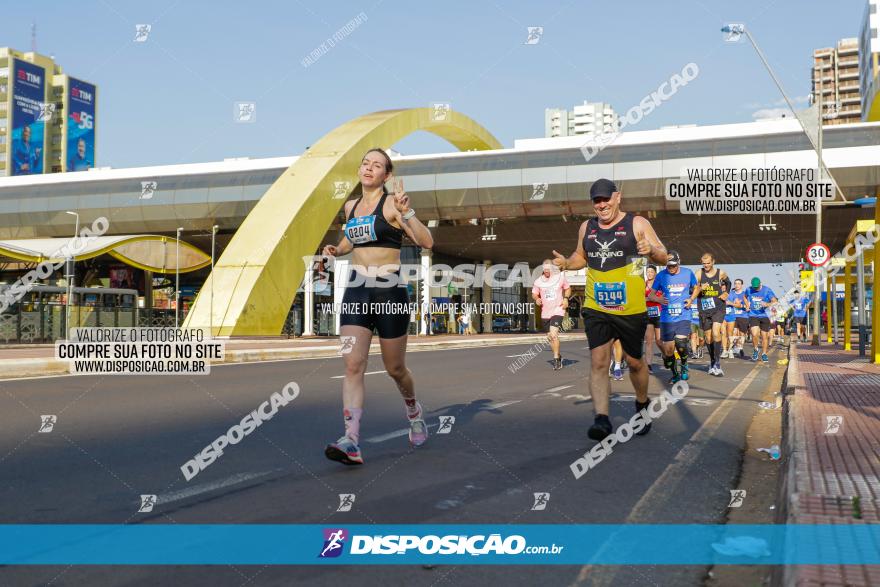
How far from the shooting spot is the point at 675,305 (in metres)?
11.2

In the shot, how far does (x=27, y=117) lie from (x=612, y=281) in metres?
141

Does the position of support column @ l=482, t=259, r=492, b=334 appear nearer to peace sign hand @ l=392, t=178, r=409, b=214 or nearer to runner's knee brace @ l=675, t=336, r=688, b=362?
runner's knee brace @ l=675, t=336, r=688, b=362

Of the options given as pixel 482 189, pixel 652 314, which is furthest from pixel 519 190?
pixel 652 314

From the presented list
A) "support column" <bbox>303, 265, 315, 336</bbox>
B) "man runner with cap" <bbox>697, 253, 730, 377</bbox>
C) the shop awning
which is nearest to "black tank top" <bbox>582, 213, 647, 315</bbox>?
"man runner with cap" <bbox>697, 253, 730, 377</bbox>

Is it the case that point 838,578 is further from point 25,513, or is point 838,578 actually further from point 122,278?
point 122,278

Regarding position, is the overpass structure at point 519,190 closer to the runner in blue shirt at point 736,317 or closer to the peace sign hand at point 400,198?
the runner in blue shirt at point 736,317

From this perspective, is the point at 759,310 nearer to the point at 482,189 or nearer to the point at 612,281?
the point at 612,281

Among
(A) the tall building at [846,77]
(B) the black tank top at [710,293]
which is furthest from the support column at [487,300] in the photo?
(A) the tall building at [846,77]

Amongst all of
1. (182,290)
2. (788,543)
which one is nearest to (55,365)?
(788,543)

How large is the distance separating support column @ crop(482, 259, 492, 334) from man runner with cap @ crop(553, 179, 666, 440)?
51463 mm

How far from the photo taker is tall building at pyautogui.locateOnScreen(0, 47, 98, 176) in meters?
124

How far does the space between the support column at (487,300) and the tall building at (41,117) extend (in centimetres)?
9004

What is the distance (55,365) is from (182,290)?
49.4m

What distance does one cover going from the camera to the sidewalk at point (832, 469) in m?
2.34
